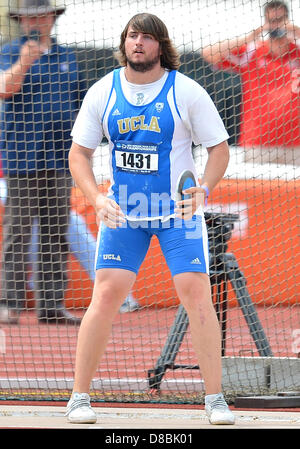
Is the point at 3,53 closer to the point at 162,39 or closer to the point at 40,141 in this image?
the point at 40,141

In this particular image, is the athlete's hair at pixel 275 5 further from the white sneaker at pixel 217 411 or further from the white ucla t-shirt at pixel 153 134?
the white sneaker at pixel 217 411

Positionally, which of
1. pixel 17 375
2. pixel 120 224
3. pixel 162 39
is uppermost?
pixel 162 39

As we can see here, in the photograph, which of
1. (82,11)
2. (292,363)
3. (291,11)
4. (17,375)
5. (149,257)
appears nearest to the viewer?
(292,363)

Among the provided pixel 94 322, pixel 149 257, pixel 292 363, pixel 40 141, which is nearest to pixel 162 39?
pixel 94 322

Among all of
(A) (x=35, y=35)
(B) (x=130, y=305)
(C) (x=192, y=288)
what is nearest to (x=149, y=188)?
(C) (x=192, y=288)

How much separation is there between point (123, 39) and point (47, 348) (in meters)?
3.49

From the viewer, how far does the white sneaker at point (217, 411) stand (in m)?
Result: 4.71

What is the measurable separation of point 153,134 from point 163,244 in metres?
0.54

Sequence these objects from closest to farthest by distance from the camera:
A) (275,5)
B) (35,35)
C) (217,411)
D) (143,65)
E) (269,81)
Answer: (217,411) → (143,65) → (275,5) → (35,35) → (269,81)

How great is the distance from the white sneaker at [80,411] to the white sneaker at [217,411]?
0.55 meters

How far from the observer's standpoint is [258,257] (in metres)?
9.18

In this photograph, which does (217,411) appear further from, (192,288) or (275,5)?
(275,5)

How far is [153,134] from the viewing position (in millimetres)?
4793

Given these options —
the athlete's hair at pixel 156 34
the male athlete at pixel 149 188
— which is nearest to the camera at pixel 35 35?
the athlete's hair at pixel 156 34
